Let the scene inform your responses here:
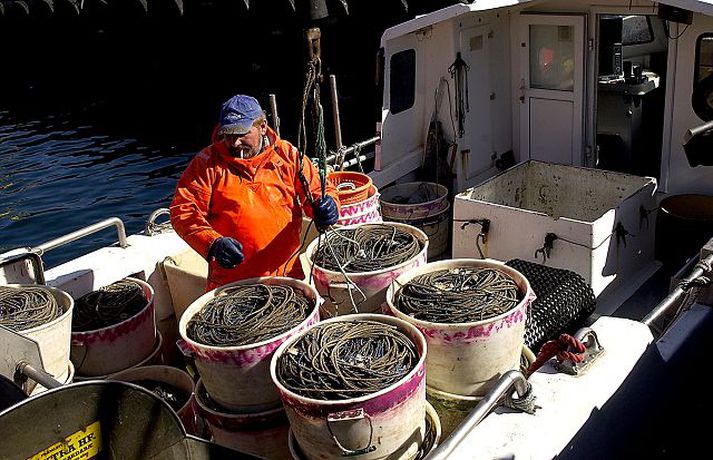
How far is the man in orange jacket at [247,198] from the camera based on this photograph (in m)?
4.67

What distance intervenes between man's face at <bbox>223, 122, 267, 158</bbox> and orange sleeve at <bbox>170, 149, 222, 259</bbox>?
0.21 metres

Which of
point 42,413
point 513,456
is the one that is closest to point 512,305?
point 513,456

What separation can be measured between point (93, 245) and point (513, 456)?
37.4ft

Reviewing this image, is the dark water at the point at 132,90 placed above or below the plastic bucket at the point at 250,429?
below

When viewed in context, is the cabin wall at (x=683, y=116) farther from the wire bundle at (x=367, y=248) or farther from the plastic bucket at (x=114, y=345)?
the plastic bucket at (x=114, y=345)

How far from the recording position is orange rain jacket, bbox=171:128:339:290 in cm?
477

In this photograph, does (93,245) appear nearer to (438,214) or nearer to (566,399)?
(438,214)

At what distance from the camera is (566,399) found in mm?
3842

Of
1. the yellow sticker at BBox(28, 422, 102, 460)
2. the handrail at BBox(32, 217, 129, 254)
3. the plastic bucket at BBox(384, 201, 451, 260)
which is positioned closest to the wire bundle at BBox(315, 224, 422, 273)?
the yellow sticker at BBox(28, 422, 102, 460)

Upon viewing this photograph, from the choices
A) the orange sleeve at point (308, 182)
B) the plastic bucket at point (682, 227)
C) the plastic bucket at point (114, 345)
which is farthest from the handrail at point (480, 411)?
the plastic bucket at point (682, 227)

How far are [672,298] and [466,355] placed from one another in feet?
4.65

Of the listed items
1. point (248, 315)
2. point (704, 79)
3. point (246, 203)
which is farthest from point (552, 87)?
point (248, 315)

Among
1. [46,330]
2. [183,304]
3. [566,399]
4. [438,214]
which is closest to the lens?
[566,399]

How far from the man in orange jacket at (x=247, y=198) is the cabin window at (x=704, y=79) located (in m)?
3.66
